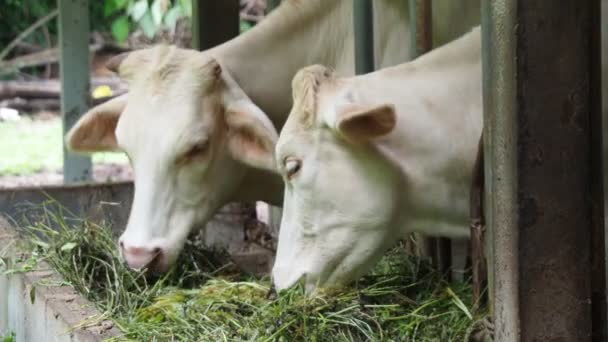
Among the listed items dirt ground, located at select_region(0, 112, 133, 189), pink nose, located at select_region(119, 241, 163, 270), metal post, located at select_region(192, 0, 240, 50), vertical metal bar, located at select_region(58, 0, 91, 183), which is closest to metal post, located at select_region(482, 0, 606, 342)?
pink nose, located at select_region(119, 241, 163, 270)

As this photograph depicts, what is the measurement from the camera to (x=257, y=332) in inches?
137

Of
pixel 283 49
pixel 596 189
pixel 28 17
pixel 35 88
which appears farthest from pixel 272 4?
pixel 28 17

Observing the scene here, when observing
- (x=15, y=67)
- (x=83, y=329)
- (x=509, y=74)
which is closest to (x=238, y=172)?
(x=83, y=329)

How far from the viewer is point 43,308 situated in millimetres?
4117

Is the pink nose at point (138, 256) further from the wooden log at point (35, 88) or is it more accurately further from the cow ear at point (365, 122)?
the wooden log at point (35, 88)

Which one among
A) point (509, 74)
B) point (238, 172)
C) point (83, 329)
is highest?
point (509, 74)

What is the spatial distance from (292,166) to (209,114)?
98 cm

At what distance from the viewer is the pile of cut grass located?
350cm

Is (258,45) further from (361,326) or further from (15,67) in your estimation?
(15,67)

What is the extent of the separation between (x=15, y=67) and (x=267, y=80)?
33.7 feet

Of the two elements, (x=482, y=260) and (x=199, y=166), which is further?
(x=199, y=166)

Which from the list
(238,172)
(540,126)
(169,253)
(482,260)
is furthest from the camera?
(238,172)

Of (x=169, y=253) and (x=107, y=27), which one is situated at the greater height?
(x=107, y=27)

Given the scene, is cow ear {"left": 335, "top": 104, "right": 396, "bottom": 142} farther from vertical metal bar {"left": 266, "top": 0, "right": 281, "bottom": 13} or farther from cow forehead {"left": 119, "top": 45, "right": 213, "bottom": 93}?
vertical metal bar {"left": 266, "top": 0, "right": 281, "bottom": 13}
